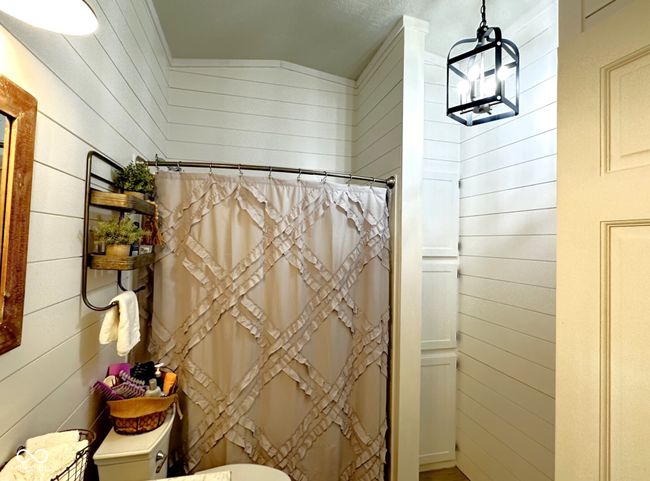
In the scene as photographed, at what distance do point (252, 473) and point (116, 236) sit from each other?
1.20 meters

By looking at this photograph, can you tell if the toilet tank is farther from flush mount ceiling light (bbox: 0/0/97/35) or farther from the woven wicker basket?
flush mount ceiling light (bbox: 0/0/97/35)

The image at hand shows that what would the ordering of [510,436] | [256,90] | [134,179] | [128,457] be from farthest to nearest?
[256,90] < [510,436] < [134,179] < [128,457]

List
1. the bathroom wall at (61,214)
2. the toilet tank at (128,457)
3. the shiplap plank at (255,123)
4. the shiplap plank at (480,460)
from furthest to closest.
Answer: the shiplap plank at (255,123), the shiplap plank at (480,460), the toilet tank at (128,457), the bathroom wall at (61,214)

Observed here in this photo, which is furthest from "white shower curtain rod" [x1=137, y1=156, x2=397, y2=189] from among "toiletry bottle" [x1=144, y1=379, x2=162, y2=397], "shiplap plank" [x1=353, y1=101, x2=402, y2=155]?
"toiletry bottle" [x1=144, y1=379, x2=162, y2=397]

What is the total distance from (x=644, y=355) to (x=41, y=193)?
147 centimetres

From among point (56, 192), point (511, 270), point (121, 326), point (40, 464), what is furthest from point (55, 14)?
point (511, 270)

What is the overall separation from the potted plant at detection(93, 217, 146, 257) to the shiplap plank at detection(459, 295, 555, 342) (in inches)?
75.8

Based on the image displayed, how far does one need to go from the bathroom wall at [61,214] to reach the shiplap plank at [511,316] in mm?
2034

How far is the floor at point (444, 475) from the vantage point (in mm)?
2051

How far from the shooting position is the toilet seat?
1388mm

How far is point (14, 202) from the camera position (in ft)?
2.34

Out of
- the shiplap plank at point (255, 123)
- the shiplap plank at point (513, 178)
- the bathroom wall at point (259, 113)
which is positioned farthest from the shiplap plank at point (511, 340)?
the shiplap plank at point (255, 123)

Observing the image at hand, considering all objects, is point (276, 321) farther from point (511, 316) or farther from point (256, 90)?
point (256, 90)

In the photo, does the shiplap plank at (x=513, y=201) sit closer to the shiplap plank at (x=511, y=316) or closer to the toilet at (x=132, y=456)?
the shiplap plank at (x=511, y=316)
